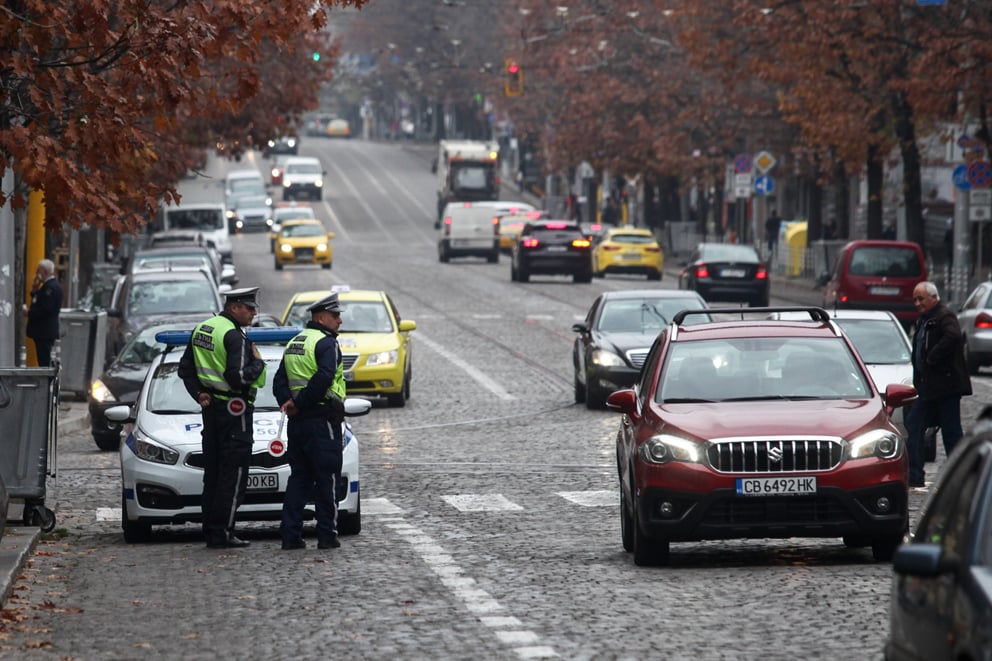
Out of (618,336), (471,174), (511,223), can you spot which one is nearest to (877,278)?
(618,336)

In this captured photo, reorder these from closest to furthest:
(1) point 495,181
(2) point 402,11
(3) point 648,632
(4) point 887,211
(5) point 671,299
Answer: (3) point 648,632 → (5) point 671,299 → (4) point 887,211 → (1) point 495,181 → (2) point 402,11

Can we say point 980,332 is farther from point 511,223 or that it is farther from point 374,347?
point 511,223

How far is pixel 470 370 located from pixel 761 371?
2035 centimetres

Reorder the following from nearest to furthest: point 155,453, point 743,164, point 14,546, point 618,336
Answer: point 14,546, point 155,453, point 618,336, point 743,164

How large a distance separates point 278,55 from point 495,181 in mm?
43077

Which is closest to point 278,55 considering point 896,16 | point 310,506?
point 896,16

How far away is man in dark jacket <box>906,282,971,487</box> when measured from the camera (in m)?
18.1

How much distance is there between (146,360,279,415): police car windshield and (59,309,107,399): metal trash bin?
1271 cm

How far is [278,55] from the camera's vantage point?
52656 mm

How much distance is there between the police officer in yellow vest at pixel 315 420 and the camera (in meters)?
14.1

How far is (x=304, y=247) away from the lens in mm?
67188

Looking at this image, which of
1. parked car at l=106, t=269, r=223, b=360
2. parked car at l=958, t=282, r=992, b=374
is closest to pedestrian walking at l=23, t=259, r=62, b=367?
parked car at l=106, t=269, r=223, b=360

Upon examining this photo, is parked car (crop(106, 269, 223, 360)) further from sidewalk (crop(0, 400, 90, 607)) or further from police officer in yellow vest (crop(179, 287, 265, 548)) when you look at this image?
police officer in yellow vest (crop(179, 287, 265, 548))

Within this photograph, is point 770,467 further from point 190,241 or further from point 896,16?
point 190,241
